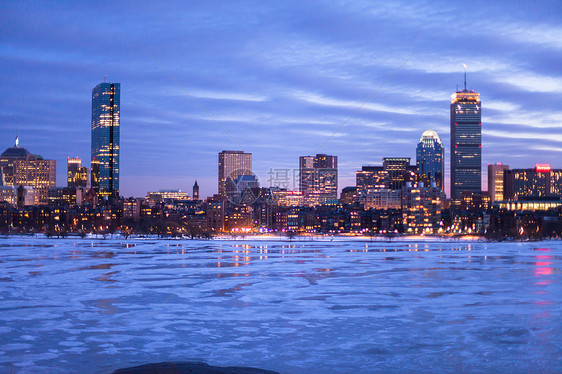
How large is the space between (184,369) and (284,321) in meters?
8.66

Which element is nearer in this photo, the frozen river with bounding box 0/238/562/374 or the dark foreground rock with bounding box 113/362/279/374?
the dark foreground rock with bounding box 113/362/279/374

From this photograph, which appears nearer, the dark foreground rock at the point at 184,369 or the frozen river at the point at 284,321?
the dark foreground rock at the point at 184,369

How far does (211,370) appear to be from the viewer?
1753 centimetres

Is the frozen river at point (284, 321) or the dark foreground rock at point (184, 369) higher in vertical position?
the dark foreground rock at point (184, 369)

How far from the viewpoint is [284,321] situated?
2558 centimetres

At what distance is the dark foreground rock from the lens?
1722 centimetres

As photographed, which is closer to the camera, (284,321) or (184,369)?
(184,369)

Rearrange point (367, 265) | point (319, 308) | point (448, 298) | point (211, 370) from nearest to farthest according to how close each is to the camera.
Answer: point (211, 370) < point (319, 308) < point (448, 298) < point (367, 265)

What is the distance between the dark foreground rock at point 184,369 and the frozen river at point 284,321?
0.61 meters

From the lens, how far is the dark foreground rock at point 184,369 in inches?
678

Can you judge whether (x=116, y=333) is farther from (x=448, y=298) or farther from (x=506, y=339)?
(x=448, y=298)

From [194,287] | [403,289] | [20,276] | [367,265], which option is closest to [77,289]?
[194,287]

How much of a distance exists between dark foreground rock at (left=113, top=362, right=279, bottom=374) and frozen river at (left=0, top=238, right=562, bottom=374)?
2.01 feet

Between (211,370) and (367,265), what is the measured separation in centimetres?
4031
